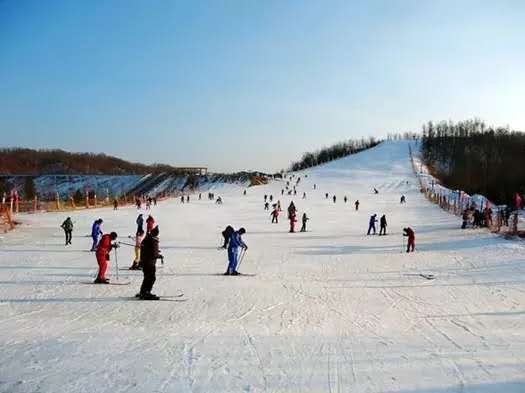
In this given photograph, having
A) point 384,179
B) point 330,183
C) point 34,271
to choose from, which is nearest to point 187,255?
point 34,271

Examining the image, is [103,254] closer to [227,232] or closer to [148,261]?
[148,261]

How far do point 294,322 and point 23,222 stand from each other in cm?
2482

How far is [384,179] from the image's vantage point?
77.6 metres

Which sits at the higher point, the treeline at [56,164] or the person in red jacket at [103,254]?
the treeline at [56,164]

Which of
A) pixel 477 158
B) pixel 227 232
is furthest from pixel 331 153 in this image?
pixel 227 232

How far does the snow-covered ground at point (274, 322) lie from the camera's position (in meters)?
5.51

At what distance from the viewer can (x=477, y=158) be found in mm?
100500

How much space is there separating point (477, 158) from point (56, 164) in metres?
121

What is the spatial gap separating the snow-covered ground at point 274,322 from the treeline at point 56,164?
12517cm

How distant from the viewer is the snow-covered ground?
5.51 m

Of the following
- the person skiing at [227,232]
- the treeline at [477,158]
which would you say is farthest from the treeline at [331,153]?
the person skiing at [227,232]

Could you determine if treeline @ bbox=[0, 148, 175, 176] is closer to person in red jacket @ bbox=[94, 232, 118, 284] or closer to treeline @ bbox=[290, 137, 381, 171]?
treeline @ bbox=[290, 137, 381, 171]

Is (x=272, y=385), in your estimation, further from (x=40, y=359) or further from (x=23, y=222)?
(x=23, y=222)

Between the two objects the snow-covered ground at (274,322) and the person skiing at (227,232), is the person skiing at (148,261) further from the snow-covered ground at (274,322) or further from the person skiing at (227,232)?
the person skiing at (227,232)
